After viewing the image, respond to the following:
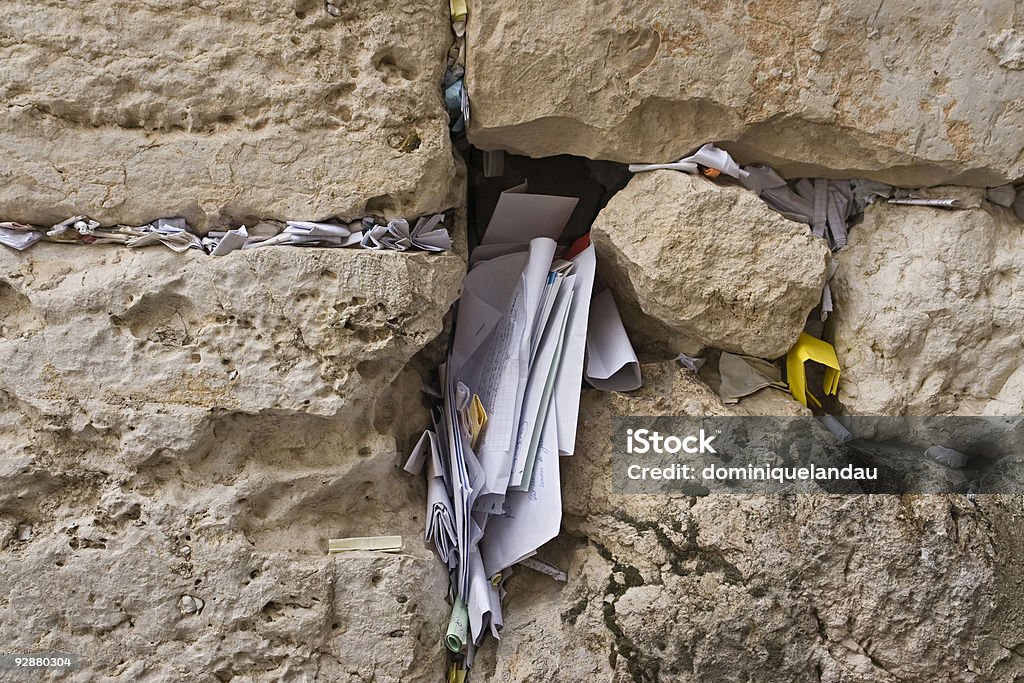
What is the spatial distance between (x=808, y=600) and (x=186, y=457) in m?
1.00

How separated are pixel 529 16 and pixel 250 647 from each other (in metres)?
1.11

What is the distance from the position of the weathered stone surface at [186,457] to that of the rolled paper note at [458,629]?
0.08m

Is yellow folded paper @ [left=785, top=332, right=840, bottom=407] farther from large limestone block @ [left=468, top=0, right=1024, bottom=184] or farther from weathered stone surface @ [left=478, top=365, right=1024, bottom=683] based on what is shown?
large limestone block @ [left=468, top=0, right=1024, bottom=184]

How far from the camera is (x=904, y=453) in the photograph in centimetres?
145

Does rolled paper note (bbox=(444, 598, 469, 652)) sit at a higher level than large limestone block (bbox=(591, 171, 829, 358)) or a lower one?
lower

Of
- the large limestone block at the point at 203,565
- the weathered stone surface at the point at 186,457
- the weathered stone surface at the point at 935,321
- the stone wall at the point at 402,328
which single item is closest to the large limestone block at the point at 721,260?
the stone wall at the point at 402,328

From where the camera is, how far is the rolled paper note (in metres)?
1.42

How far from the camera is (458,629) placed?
1419 mm

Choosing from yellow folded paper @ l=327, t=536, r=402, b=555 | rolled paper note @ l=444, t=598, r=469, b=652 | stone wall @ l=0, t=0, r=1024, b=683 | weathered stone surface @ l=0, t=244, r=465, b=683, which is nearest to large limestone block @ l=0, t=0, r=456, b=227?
stone wall @ l=0, t=0, r=1024, b=683

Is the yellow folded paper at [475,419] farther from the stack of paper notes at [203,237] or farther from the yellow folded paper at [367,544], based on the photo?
the stack of paper notes at [203,237]

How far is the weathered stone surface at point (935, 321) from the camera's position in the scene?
1471mm

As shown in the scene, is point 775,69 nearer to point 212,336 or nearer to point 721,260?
point 721,260

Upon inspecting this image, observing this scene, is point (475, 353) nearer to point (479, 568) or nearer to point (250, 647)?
point (479, 568)

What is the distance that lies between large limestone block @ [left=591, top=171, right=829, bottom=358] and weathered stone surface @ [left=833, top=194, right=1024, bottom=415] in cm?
12
